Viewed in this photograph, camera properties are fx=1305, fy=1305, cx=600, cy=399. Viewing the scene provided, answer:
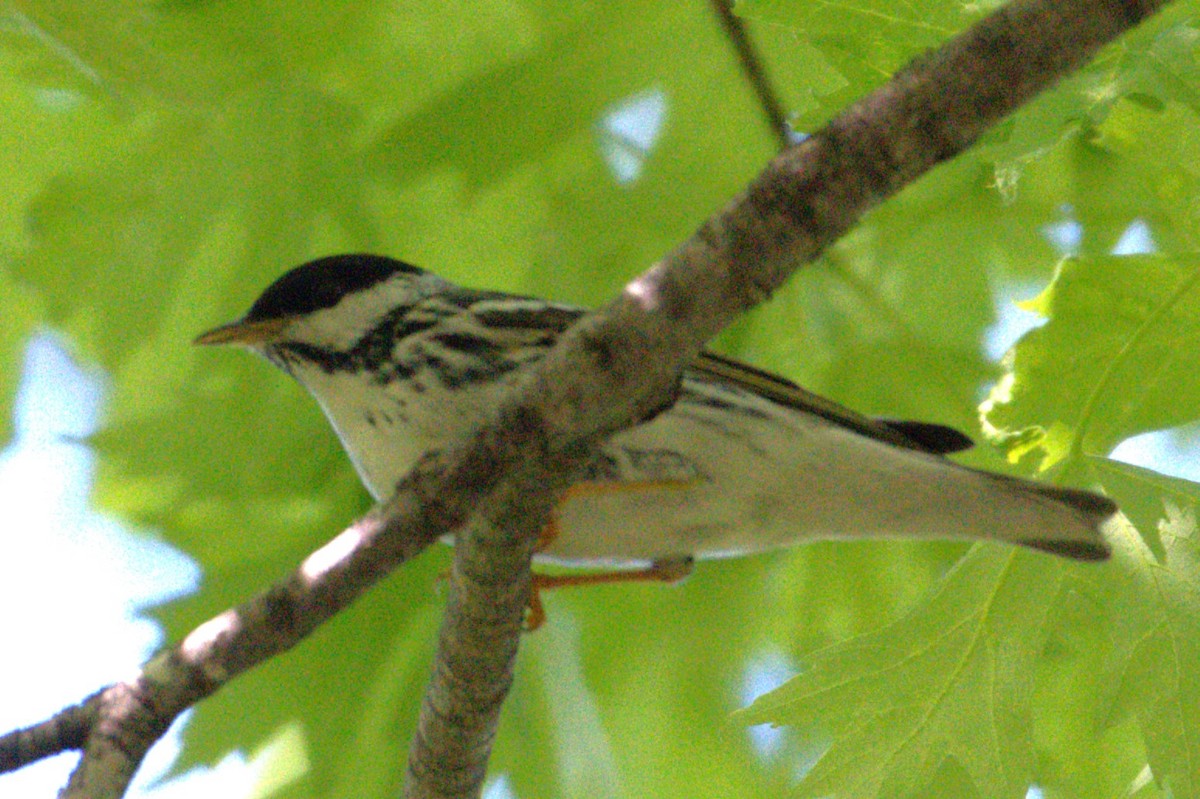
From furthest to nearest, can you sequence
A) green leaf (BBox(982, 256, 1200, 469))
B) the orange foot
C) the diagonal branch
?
the orange foot, green leaf (BBox(982, 256, 1200, 469)), the diagonal branch

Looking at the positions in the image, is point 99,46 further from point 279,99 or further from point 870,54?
point 870,54

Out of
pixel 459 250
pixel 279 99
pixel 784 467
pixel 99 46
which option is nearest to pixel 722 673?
pixel 784 467

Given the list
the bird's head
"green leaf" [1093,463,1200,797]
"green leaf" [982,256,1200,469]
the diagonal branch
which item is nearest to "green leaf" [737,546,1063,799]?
"green leaf" [1093,463,1200,797]

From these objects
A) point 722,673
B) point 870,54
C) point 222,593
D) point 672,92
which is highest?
point 672,92

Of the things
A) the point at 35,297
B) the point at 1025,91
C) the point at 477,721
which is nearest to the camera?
the point at 1025,91

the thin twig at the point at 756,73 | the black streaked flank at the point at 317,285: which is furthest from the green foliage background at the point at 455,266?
the black streaked flank at the point at 317,285

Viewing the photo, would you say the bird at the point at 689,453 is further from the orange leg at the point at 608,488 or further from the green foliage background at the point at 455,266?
the green foliage background at the point at 455,266

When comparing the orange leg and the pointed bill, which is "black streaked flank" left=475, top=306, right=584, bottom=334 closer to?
the orange leg
